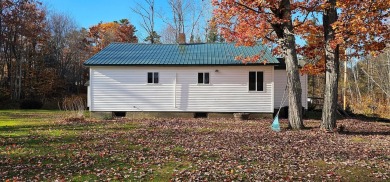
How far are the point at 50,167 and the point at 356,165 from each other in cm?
642

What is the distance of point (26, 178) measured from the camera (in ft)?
20.1

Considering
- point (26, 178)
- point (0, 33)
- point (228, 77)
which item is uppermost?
point (0, 33)

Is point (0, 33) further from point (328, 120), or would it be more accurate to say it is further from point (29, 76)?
point (328, 120)

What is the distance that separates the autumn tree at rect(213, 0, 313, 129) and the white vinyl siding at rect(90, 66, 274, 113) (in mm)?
4832

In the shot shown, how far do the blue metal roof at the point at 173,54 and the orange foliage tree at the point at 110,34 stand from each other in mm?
23014

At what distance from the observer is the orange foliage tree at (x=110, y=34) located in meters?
44.5

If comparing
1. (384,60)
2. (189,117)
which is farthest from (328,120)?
(384,60)

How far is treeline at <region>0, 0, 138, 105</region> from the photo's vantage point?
107 feet

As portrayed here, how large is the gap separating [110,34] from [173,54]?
2662 cm

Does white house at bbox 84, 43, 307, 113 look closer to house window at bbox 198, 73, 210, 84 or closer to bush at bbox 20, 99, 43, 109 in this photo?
house window at bbox 198, 73, 210, 84

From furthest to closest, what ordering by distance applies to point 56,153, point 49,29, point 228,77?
1. point 49,29
2. point 228,77
3. point 56,153

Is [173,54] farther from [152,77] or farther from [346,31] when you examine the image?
[346,31]

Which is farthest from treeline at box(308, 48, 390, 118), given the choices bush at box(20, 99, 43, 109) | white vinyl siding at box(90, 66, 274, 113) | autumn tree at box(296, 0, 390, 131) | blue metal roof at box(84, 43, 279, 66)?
bush at box(20, 99, 43, 109)

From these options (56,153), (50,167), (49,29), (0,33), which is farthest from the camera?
(49,29)
